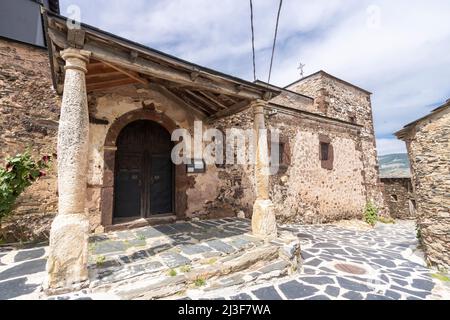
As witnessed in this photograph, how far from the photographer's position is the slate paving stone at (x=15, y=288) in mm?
2178

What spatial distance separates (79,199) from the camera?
251 cm

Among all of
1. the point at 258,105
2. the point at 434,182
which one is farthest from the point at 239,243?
the point at 434,182

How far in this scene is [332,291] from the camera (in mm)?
2820

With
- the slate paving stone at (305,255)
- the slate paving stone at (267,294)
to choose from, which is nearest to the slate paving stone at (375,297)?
the slate paving stone at (267,294)

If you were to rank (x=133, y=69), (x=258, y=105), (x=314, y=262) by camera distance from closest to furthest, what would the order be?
(x=133, y=69), (x=314, y=262), (x=258, y=105)

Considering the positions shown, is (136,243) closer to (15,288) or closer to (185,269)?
(185,269)

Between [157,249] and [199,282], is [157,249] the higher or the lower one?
the higher one

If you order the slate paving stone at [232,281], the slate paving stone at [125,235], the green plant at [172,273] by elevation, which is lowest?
the slate paving stone at [232,281]

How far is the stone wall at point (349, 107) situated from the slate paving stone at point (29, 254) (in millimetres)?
11561

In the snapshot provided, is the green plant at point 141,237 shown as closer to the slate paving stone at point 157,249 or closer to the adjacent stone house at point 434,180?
the slate paving stone at point 157,249

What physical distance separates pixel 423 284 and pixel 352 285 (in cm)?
121

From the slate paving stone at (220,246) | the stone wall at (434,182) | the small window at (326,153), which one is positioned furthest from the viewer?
the small window at (326,153)
